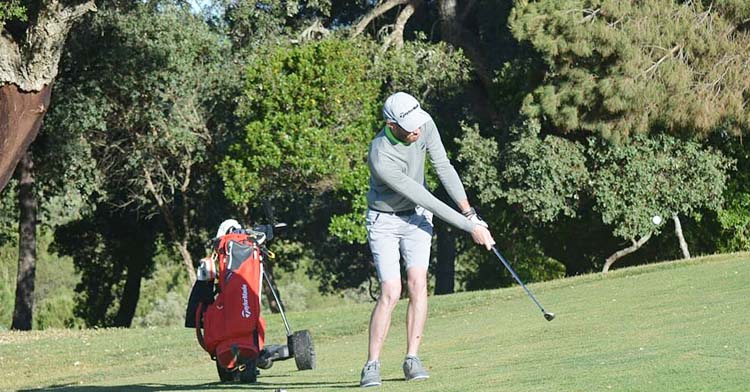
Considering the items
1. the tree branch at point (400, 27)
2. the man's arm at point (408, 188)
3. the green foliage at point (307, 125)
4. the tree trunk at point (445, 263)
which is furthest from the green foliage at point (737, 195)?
the man's arm at point (408, 188)

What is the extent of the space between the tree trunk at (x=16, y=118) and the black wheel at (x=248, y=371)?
11.1 meters

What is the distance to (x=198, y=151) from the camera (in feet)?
117

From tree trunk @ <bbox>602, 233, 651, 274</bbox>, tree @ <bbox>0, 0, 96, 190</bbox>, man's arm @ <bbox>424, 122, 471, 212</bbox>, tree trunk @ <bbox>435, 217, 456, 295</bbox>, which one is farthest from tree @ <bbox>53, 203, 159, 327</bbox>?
man's arm @ <bbox>424, 122, 471, 212</bbox>

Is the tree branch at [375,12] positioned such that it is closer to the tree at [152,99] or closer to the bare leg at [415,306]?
the tree at [152,99]

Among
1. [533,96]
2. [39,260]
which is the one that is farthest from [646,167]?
[39,260]

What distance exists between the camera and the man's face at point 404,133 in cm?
984

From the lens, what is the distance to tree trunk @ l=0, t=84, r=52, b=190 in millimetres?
21547

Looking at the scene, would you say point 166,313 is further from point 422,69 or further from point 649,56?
point 649,56

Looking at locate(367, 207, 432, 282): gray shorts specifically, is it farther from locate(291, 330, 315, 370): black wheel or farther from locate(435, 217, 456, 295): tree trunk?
locate(435, 217, 456, 295): tree trunk

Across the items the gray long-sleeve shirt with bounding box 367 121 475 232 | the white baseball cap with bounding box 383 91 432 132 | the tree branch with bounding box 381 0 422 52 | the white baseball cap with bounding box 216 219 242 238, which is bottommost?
the white baseball cap with bounding box 216 219 242 238

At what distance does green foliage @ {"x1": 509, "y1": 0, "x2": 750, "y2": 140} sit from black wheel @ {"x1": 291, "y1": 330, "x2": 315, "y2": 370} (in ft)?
69.5

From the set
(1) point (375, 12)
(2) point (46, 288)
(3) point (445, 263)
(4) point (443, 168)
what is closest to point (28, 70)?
(4) point (443, 168)

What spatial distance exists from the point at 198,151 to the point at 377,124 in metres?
4.84

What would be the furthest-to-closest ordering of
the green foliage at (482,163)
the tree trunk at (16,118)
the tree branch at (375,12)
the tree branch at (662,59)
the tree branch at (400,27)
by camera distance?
1. the tree branch at (375,12)
2. the tree branch at (400,27)
3. the green foliage at (482,163)
4. the tree branch at (662,59)
5. the tree trunk at (16,118)
